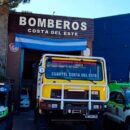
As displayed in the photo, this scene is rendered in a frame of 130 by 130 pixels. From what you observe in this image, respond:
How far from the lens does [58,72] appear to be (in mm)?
13695

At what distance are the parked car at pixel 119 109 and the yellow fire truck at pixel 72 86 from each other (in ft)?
2.89

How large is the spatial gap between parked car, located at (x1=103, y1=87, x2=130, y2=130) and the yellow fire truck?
88 centimetres

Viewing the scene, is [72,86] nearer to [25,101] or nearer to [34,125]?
[34,125]

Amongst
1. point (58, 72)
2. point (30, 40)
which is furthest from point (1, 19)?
point (58, 72)

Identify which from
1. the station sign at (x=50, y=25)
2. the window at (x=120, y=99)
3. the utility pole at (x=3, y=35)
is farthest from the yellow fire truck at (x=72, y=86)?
the station sign at (x=50, y=25)

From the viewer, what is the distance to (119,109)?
46.9 ft

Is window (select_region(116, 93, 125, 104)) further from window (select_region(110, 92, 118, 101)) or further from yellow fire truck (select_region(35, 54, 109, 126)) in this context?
yellow fire truck (select_region(35, 54, 109, 126))

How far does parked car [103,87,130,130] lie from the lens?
13.6m

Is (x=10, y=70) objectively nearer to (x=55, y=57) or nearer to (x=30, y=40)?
(x=30, y=40)

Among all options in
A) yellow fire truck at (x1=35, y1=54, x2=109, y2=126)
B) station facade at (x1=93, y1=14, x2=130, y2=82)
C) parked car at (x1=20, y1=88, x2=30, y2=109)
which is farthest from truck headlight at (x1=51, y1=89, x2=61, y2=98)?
station facade at (x1=93, y1=14, x2=130, y2=82)

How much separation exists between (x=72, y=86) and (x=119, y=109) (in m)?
2.19

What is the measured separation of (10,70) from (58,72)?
843 cm

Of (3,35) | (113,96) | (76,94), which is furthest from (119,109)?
(3,35)

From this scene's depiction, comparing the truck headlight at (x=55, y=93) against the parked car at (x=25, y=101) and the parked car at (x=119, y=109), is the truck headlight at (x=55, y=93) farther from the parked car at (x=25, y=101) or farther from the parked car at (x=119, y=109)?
the parked car at (x=25, y=101)
